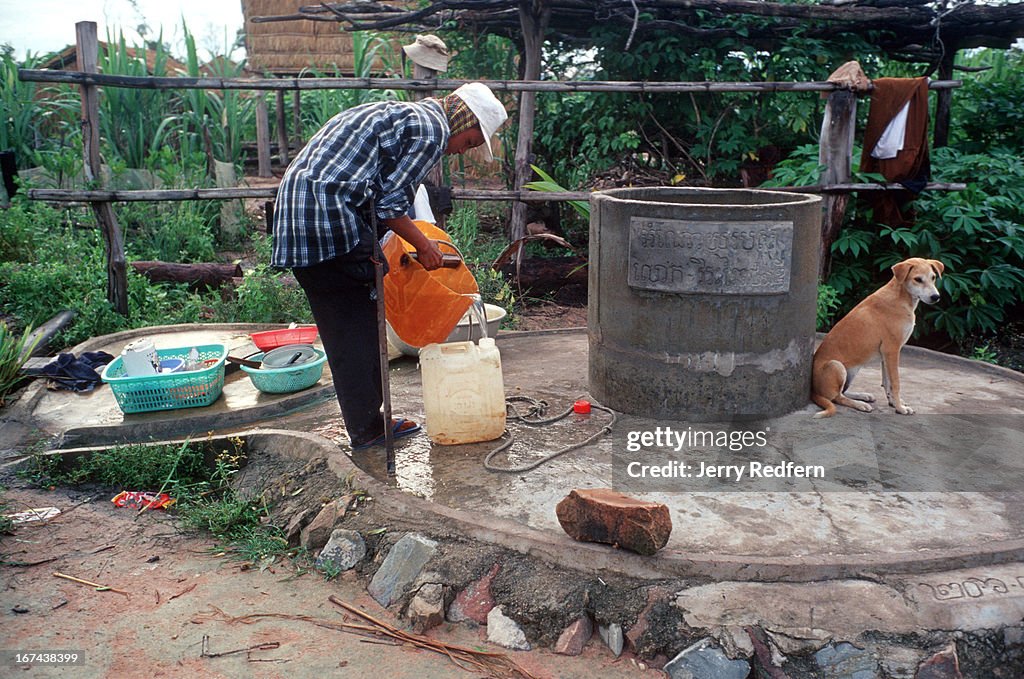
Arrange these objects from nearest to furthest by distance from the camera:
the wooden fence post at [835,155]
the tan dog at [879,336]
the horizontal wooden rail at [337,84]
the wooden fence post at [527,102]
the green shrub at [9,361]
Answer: the tan dog at [879,336] → the green shrub at [9,361] → the horizontal wooden rail at [337,84] → the wooden fence post at [835,155] → the wooden fence post at [527,102]

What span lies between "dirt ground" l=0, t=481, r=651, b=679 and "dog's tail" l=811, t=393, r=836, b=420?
6.63 ft

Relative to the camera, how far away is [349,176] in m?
3.53

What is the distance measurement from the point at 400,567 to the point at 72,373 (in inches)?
121

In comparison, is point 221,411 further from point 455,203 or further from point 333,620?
point 455,203

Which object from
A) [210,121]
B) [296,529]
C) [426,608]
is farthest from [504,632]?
[210,121]

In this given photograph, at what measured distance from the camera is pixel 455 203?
346 inches

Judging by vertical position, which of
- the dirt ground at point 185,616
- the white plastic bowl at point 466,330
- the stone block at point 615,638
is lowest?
the dirt ground at point 185,616

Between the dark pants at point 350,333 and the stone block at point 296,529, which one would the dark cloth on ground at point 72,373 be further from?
the stone block at point 296,529

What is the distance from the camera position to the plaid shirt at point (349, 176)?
3.53m

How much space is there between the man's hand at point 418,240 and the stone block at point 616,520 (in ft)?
4.26

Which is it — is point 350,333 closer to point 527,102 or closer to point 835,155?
point 527,102

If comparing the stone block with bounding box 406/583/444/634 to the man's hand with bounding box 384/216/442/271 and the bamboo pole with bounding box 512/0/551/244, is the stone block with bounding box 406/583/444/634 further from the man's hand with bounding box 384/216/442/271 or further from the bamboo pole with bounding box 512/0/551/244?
the bamboo pole with bounding box 512/0/551/244

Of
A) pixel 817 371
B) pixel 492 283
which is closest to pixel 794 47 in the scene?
pixel 492 283

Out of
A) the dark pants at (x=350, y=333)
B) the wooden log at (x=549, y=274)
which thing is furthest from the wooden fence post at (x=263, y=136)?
the dark pants at (x=350, y=333)
